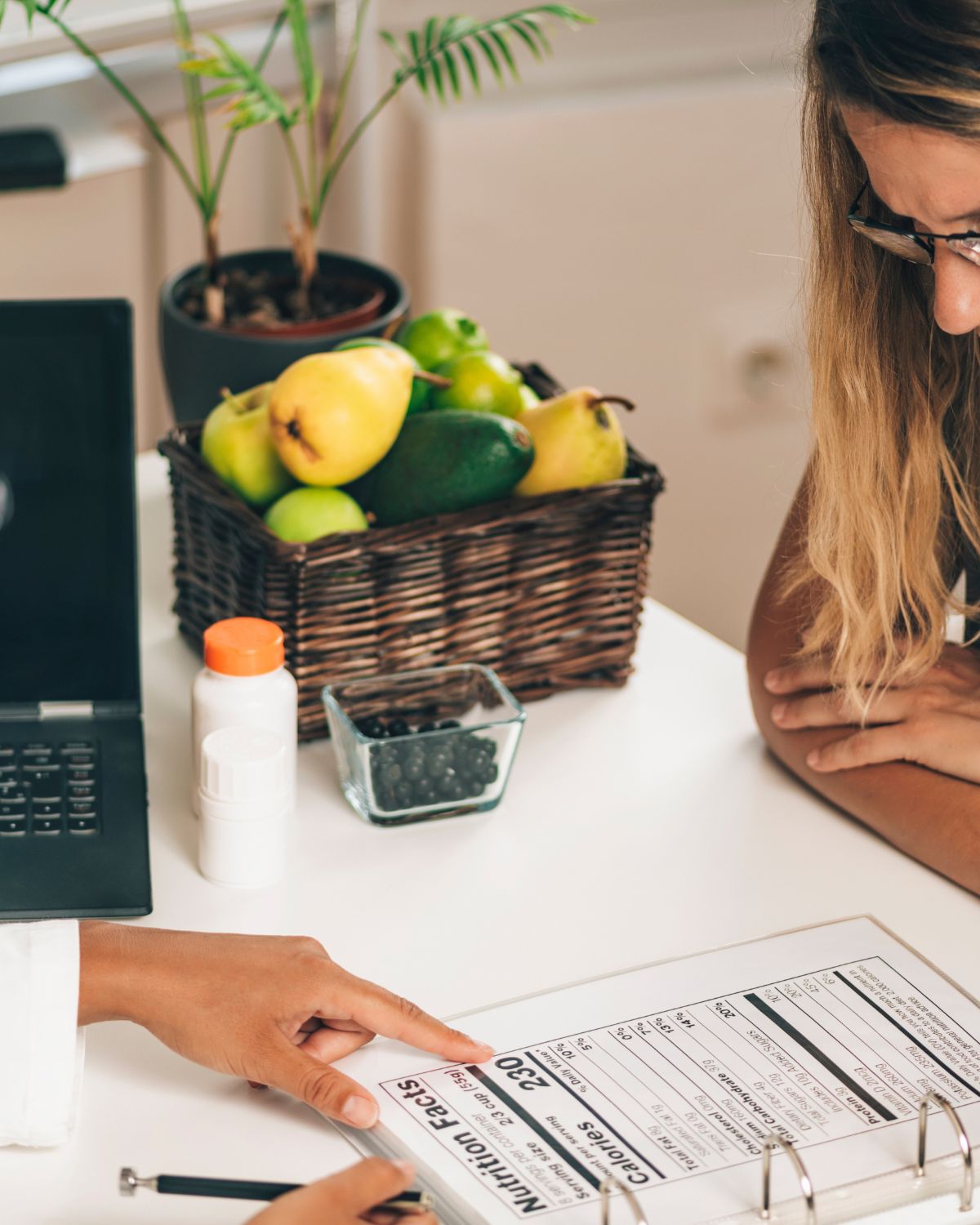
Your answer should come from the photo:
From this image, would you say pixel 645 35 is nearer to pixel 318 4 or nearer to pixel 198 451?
pixel 318 4

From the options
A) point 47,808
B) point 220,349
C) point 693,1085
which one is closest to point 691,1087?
point 693,1085

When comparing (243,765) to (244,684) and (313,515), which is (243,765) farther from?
(313,515)

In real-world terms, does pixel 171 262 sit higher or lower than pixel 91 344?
lower

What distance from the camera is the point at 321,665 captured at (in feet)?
3.30

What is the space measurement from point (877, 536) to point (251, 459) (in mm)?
444

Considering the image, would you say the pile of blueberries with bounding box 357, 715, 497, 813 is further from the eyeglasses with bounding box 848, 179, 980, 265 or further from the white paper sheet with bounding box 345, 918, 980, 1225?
the eyeglasses with bounding box 848, 179, 980, 265

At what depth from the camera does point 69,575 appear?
100 centimetres

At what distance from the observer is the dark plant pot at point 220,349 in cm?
137

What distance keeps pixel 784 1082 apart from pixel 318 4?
65.9 inches

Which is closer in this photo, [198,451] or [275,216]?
[198,451]

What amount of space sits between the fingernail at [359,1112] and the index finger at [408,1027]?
0.17 feet

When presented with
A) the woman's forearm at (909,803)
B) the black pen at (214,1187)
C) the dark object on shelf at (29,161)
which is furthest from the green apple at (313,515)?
the dark object on shelf at (29,161)

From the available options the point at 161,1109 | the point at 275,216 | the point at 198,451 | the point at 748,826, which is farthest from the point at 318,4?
the point at 161,1109

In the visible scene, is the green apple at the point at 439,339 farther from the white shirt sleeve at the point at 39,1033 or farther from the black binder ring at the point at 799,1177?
the black binder ring at the point at 799,1177
